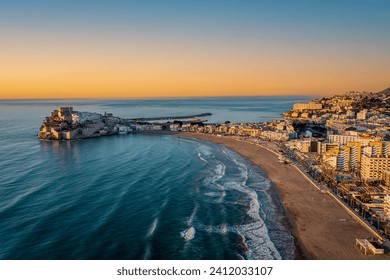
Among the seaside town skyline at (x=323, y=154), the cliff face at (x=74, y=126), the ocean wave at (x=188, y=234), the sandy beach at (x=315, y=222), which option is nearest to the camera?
the sandy beach at (x=315, y=222)

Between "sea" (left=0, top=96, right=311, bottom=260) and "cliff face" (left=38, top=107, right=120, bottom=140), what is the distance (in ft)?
55.6

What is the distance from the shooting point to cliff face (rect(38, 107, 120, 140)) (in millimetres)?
51250

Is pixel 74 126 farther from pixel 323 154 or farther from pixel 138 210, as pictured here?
pixel 138 210

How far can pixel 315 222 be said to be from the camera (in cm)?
1806

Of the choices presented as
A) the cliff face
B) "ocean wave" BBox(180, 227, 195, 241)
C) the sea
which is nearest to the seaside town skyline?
the cliff face

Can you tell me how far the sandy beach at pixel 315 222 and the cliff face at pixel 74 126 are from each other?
34.8 meters

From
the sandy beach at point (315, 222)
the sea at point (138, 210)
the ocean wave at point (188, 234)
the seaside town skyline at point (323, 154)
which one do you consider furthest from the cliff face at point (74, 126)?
the ocean wave at point (188, 234)

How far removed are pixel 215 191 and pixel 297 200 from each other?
542 cm

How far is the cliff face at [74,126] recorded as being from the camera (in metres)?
51.2

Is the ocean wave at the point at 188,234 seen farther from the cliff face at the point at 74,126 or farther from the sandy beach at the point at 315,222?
the cliff face at the point at 74,126

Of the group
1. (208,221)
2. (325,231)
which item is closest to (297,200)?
(325,231)

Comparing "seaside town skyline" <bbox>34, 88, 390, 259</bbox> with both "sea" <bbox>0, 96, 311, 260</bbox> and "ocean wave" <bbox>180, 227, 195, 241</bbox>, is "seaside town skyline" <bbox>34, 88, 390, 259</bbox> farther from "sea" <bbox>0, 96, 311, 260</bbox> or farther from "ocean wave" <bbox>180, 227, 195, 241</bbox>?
"ocean wave" <bbox>180, 227, 195, 241</bbox>

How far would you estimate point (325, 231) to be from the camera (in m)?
16.9
